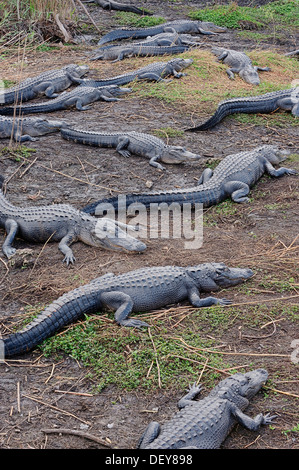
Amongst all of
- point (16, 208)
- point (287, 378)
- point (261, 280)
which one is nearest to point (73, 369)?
point (287, 378)

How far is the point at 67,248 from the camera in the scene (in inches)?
195

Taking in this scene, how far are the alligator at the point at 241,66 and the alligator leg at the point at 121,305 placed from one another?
244 inches

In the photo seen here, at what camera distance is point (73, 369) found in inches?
141

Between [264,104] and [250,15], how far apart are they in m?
6.34

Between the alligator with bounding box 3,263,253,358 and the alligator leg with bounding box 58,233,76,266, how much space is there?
1.90 feet

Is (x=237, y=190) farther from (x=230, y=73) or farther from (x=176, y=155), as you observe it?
(x=230, y=73)

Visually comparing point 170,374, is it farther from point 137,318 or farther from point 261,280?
point 261,280

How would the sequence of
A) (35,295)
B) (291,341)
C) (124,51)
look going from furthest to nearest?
(124,51)
(35,295)
(291,341)

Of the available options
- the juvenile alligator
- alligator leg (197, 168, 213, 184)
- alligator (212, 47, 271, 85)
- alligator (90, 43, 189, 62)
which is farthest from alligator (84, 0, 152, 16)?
alligator leg (197, 168, 213, 184)

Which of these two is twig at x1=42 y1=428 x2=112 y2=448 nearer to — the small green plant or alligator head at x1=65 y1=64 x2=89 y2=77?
the small green plant

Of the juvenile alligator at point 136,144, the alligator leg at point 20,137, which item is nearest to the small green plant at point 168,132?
the juvenile alligator at point 136,144

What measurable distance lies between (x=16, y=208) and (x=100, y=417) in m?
Answer: 2.74

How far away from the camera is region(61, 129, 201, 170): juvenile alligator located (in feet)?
21.5

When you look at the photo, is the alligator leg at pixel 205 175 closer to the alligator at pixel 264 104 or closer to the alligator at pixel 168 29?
the alligator at pixel 264 104
